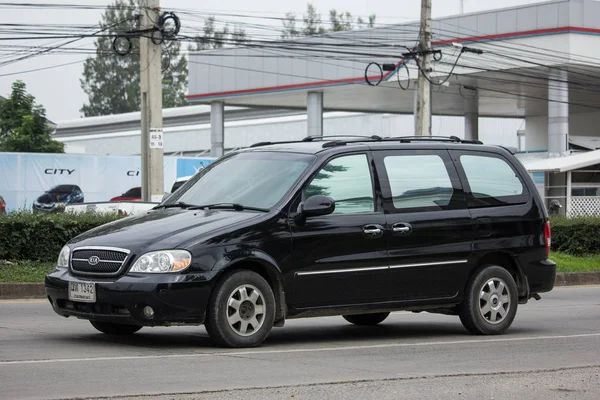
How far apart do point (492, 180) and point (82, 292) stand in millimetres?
4363

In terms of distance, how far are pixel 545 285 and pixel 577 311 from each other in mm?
3199

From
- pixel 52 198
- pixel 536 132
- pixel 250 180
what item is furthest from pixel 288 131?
pixel 250 180

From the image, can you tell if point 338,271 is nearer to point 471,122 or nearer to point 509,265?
point 509,265

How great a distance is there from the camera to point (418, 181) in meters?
10.0

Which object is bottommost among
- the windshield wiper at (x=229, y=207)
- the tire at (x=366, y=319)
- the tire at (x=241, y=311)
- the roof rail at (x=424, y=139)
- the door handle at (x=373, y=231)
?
the tire at (x=366, y=319)

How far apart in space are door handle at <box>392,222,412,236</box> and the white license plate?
2808mm

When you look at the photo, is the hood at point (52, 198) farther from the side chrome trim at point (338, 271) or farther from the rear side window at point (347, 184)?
the side chrome trim at point (338, 271)

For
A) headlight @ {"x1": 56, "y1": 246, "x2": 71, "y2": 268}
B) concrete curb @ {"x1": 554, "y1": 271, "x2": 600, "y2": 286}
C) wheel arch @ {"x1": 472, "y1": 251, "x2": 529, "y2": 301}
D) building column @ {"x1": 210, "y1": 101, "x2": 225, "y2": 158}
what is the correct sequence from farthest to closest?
building column @ {"x1": 210, "y1": 101, "x2": 225, "y2": 158}, concrete curb @ {"x1": 554, "y1": 271, "x2": 600, "y2": 286}, wheel arch @ {"x1": 472, "y1": 251, "x2": 529, "y2": 301}, headlight @ {"x1": 56, "y1": 246, "x2": 71, "y2": 268}

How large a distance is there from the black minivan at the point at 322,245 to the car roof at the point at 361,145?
2cm

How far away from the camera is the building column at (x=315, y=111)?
45156mm

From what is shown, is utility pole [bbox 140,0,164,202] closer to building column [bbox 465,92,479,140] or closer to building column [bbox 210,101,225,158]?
building column [bbox 210,101,225,158]

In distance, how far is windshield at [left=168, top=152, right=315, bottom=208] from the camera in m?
9.27

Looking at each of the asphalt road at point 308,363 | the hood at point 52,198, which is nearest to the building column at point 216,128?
the hood at point 52,198

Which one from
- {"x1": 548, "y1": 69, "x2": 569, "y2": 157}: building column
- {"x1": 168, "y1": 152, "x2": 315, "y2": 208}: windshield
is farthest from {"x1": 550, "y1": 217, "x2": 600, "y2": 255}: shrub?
{"x1": 548, "y1": 69, "x2": 569, "y2": 157}: building column
